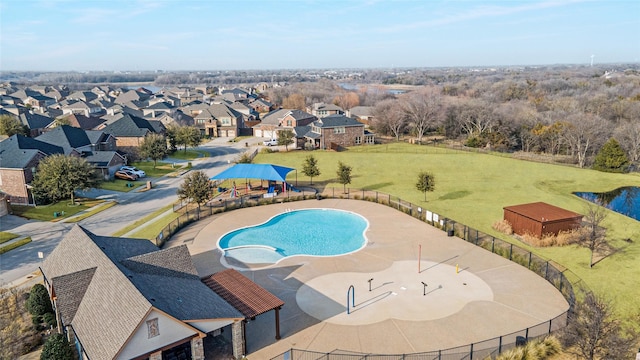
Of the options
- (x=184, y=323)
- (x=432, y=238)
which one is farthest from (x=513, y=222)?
(x=184, y=323)

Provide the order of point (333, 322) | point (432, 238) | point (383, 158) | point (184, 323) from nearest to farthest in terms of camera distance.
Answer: point (184, 323) < point (333, 322) < point (432, 238) < point (383, 158)

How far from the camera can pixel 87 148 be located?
5091 cm

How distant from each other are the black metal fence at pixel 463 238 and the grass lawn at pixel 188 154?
26411 millimetres

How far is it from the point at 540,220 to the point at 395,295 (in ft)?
42.8

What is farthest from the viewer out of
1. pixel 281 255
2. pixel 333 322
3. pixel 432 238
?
pixel 432 238

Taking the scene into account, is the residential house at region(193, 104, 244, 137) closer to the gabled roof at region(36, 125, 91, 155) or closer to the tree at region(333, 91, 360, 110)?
the gabled roof at region(36, 125, 91, 155)

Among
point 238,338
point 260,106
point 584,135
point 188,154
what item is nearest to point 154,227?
point 238,338

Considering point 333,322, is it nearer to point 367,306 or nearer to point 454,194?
point 367,306

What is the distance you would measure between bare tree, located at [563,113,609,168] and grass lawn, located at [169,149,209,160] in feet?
174

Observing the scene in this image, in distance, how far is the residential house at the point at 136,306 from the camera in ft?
47.4

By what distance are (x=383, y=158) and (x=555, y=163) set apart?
22592 mm

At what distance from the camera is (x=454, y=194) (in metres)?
41.2

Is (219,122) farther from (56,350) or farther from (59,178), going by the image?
(56,350)

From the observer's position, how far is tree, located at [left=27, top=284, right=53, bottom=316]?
63.7 feet
